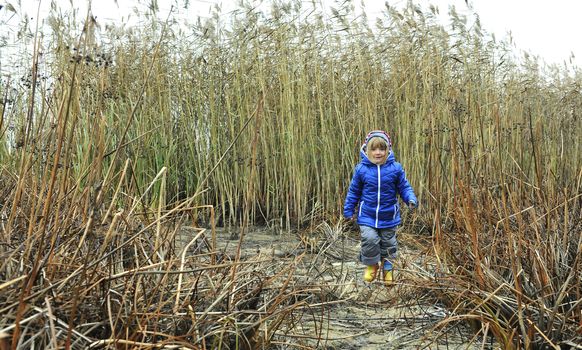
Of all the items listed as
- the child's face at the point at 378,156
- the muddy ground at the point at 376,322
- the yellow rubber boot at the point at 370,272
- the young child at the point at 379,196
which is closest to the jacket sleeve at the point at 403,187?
the young child at the point at 379,196

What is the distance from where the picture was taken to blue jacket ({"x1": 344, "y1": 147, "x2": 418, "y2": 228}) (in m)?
3.79

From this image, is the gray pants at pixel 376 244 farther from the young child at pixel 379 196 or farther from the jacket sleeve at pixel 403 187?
the jacket sleeve at pixel 403 187

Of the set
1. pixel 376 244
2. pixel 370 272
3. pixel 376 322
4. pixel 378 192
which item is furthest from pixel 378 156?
pixel 376 322

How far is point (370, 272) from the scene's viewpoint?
143 inches

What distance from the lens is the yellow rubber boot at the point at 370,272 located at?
3568 mm

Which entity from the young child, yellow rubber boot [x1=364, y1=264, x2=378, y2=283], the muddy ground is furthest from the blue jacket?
the muddy ground

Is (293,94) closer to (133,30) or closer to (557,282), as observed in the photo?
(133,30)

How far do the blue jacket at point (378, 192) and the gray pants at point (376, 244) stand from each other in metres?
0.05

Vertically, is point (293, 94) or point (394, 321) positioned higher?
point (293, 94)

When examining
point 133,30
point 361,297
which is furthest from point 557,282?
point 133,30

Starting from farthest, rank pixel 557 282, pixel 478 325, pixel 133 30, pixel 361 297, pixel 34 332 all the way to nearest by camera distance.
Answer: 1. pixel 133 30
2. pixel 361 297
3. pixel 478 325
4. pixel 557 282
5. pixel 34 332

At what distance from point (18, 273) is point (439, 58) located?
175 inches

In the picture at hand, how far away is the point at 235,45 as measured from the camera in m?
5.11

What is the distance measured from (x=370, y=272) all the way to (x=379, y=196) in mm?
456
